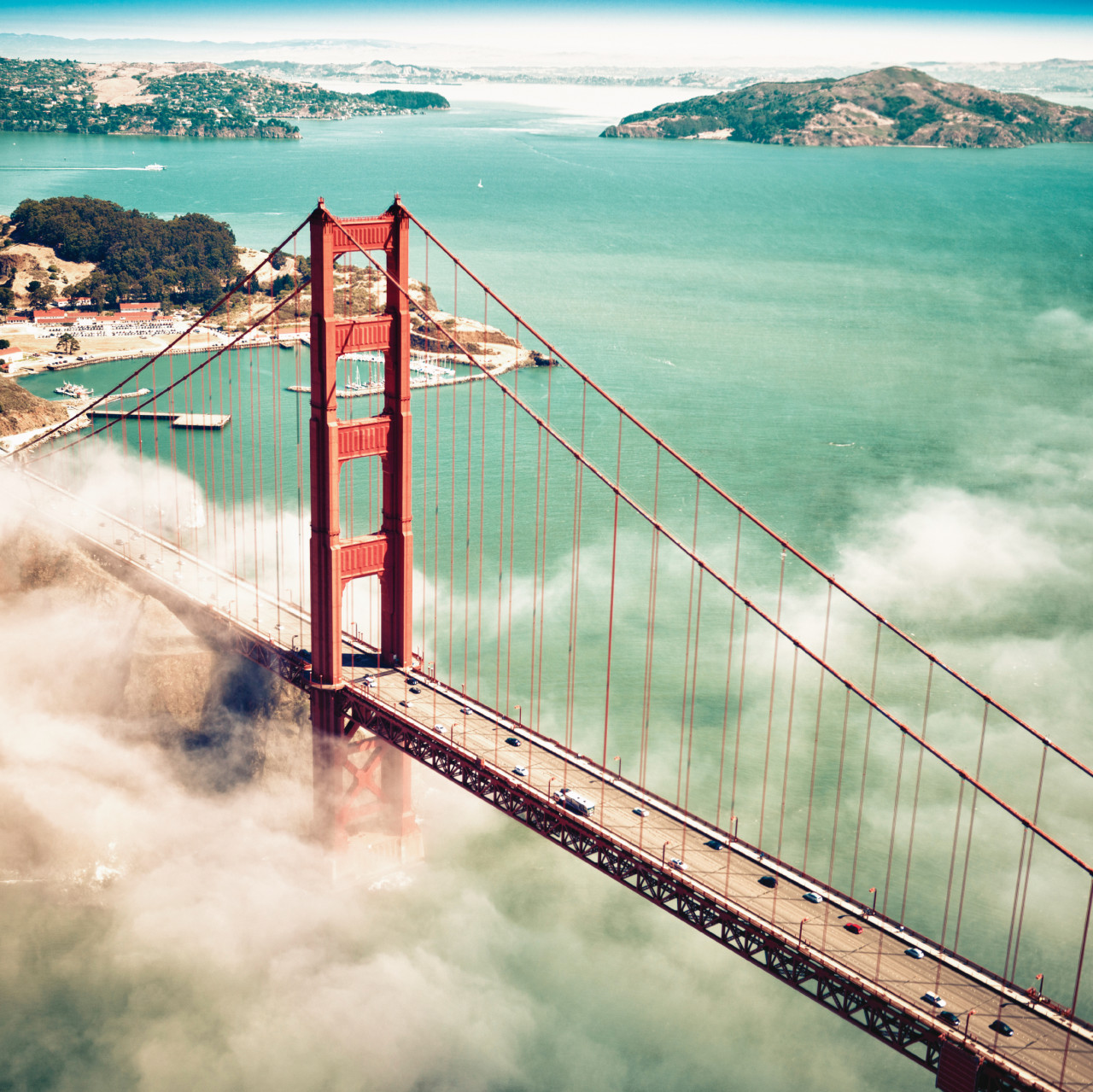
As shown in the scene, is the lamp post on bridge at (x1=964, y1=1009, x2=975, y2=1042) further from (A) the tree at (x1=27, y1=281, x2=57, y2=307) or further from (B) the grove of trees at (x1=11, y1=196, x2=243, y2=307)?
(A) the tree at (x1=27, y1=281, x2=57, y2=307)

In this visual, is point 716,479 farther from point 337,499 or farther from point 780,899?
point 780,899

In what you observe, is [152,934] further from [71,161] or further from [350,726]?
[71,161]

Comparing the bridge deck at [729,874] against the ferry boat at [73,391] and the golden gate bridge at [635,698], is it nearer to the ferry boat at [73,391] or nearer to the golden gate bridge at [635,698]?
the golden gate bridge at [635,698]

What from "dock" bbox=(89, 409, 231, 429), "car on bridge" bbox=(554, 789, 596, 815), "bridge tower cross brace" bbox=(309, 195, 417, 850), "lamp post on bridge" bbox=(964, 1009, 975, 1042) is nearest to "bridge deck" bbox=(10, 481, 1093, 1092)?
"lamp post on bridge" bbox=(964, 1009, 975, 1042)

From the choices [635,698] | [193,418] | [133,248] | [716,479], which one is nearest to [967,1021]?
[635,698]

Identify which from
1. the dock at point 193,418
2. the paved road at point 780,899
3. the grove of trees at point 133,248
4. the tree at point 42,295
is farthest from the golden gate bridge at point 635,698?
the grove of trees at point 133,248

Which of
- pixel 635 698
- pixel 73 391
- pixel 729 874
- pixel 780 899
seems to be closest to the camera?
pixel 780 899
